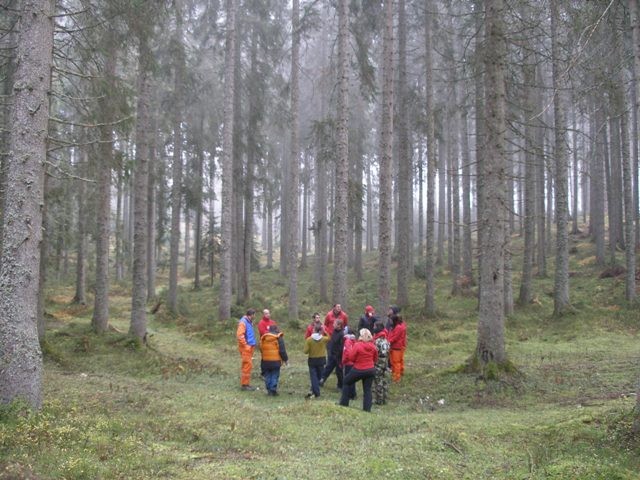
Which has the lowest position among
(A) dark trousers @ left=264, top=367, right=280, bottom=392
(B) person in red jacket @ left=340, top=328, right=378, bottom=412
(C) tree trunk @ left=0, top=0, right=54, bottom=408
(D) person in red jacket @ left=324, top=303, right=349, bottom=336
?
(A) dark trousers @ left=264, top=367, right=280, bottom=392

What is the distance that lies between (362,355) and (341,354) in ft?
8.28

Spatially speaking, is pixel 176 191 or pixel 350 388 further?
pixel 176 191

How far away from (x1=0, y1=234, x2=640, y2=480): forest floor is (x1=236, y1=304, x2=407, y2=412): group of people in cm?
42

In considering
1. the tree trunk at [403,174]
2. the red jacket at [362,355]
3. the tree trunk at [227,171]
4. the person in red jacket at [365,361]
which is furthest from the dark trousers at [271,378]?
the tree trunk at [403,174]

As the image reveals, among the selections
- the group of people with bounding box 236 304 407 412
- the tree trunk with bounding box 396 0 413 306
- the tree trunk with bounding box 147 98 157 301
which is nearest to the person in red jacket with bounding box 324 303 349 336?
the group of people with bounding box 236 304 407 412

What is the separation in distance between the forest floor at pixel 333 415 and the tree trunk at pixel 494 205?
926 mm

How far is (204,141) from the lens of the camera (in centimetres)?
2734

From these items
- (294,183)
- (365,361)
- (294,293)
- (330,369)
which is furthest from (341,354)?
(294,183)

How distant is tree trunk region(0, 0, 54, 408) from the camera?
637 centimetres

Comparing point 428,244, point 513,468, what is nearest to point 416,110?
point 428,244

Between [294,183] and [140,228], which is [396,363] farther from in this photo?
[294,183]

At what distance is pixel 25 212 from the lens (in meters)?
6.61

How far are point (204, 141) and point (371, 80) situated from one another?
43.3ft

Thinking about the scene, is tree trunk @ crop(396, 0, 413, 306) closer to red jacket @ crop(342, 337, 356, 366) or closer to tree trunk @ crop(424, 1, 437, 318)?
tree trunk @ crop(424, 1, 437, 318)
